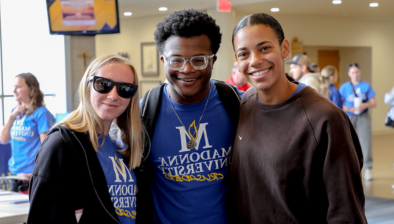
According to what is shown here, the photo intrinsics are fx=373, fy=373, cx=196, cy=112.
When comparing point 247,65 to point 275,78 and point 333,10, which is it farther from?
point 333,10

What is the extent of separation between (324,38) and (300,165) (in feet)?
32.8

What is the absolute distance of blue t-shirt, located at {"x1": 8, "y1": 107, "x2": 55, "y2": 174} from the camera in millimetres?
3793

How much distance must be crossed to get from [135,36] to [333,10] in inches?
207

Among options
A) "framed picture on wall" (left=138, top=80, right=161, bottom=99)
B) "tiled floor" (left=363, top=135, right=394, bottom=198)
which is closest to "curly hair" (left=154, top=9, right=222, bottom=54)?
"tiled floor" (left=363, top=135, right=394, bottom=198)

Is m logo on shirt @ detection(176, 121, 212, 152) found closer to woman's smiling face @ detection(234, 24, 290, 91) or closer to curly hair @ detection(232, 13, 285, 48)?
woman's smiling face @ detection(234, 24, 290, 91)

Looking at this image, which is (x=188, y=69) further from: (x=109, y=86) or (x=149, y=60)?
(x=149, y=60)

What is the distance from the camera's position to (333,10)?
955cm

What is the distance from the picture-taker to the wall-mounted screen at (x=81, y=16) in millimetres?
5699

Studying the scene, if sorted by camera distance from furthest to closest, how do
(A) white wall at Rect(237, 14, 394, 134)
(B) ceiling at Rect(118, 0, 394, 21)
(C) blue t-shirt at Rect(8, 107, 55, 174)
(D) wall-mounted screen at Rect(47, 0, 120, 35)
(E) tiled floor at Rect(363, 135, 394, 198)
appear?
(A) white wall at Rect(237, 14, 394, 134)
(B) ceiling at Rect(118, 0, 394, 21)
(D) wall-mounted screen at Rect(47, 0, 120, 35)
(E) tiled floor at Rect(363, 135, 394, 198)
(C) blue t-shirt at Rect(8, 107, 55, 174)

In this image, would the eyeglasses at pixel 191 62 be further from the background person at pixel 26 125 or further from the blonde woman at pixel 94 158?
the background person at pixel 26 125

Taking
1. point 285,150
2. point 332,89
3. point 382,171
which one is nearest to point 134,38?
point 332,89

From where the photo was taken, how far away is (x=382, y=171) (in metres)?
6.54

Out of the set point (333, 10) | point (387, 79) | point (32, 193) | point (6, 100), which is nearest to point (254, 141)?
point (32, 193)

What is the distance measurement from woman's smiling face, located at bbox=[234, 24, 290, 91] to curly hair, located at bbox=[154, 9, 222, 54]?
0.21 m
